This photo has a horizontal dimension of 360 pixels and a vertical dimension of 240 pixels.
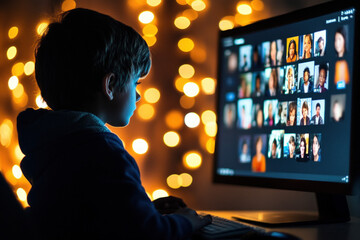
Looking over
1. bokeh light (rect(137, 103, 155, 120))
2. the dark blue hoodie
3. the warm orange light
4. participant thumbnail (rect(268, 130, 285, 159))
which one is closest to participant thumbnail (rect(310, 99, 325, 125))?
participant thumbnail (rect(268, 130, 285, 159))

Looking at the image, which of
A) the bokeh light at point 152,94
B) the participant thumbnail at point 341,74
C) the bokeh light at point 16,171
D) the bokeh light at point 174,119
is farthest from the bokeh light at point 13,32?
the participant thumbnail at point 341,74

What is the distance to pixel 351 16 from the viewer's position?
105 cm

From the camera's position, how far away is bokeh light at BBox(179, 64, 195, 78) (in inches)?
74.3

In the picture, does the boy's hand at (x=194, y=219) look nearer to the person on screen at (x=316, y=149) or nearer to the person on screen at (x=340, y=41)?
the person on screen at (x=316, y=149)

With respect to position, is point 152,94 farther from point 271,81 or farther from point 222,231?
point 222,231

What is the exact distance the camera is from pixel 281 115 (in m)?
1.20

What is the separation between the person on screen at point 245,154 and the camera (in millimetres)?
1283

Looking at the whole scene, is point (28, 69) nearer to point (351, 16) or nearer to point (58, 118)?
point (58, 118)

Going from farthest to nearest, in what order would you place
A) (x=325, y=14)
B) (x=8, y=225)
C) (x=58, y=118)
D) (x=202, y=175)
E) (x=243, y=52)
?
1. (x=202, y=175)
2. (x=243, y=52)
3. (x=325, y=14)
4. (x=58, y=118)
5. (x=8, y=225)

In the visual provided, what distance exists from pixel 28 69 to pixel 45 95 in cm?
115

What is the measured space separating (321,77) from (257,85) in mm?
220

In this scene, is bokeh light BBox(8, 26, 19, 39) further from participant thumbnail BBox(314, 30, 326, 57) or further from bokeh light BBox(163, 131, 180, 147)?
participant thumbnail BBox(314, 30, 326, 57)

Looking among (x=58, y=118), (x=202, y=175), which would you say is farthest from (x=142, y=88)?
(x=58, y=118)

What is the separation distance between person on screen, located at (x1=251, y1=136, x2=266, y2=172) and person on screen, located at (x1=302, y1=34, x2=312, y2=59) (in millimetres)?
272
